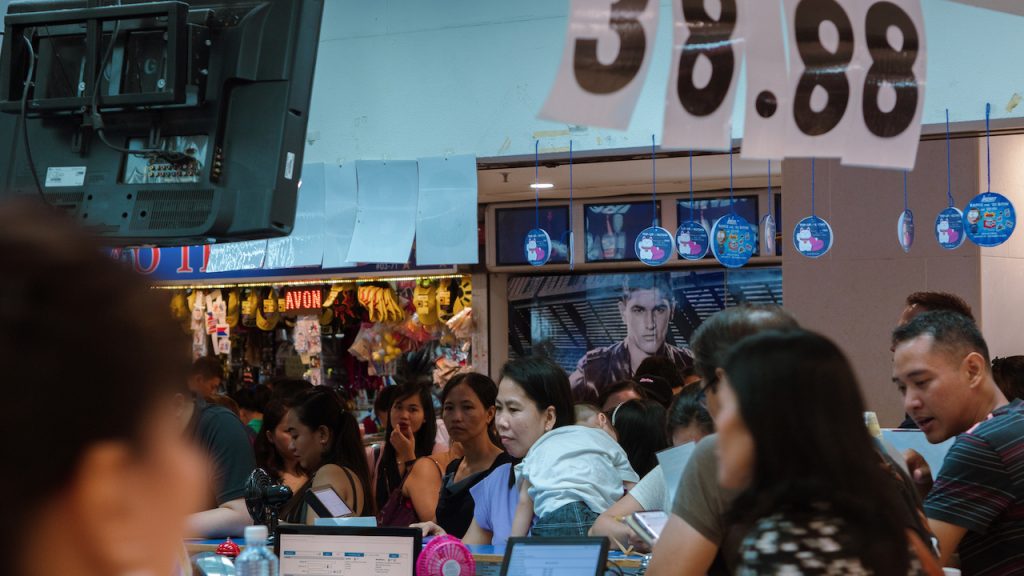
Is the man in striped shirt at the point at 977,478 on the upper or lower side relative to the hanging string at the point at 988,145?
lower

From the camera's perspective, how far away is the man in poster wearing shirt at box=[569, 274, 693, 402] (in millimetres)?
8648

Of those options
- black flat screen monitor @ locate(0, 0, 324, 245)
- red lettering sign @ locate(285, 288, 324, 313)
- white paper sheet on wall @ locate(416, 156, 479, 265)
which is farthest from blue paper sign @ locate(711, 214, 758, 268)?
red lettering sign @ locate(285, 288, 324, 313)

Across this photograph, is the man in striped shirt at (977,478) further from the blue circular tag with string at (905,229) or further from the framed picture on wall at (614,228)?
the framed picture on wall at (614,228)

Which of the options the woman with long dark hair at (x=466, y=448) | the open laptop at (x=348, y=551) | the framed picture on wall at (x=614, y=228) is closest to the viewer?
the open laptop at (x=348, y=551)

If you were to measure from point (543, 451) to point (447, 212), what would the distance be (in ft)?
7.81

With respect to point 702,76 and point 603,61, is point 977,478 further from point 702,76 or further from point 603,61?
point 603,61

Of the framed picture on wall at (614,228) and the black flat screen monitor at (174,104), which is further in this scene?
the framed picture on wall at (614,228)

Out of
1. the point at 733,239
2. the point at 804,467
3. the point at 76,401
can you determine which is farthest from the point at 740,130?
the point at 76,401

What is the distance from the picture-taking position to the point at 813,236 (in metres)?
6.03

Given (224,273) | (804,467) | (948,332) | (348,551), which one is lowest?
(348,551)

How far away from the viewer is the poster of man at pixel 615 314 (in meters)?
8.50

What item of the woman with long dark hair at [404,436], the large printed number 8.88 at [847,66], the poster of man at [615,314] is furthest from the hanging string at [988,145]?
the woman with long dark hair at [404,436]

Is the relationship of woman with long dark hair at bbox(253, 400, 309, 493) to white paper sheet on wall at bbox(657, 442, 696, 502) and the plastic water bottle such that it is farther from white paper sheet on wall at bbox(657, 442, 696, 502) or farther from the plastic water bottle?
white paper sheet on wall at bbox(657, 442, 696, 502)

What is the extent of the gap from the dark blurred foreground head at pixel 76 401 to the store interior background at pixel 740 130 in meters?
4.84
